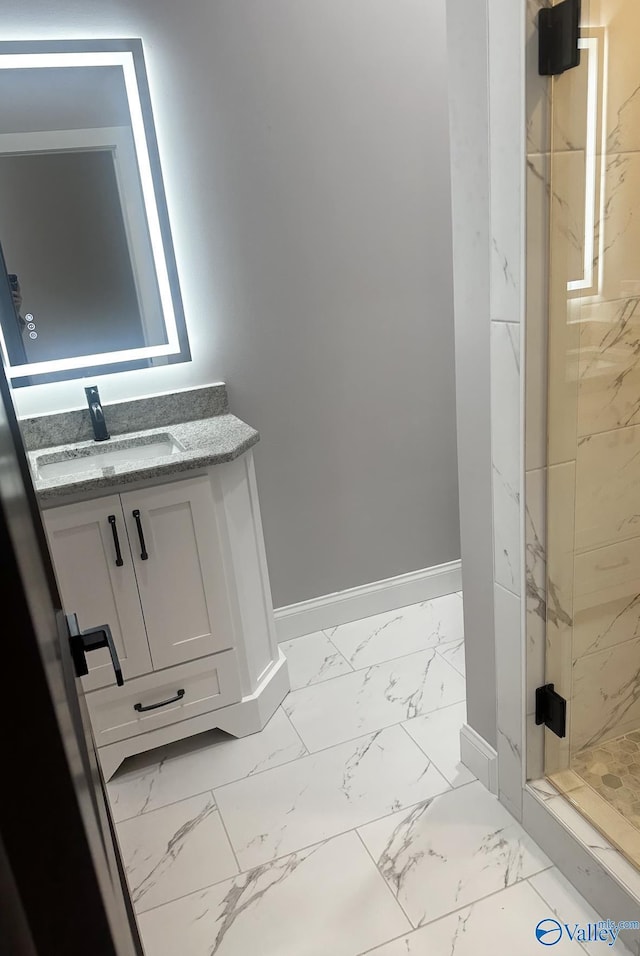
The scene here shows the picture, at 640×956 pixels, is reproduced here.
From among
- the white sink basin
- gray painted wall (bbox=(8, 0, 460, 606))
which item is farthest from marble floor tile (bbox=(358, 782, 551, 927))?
the white sink basin

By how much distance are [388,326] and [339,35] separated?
0.95 meters

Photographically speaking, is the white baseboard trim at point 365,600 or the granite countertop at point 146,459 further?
the white baseboard trim at point 365,600

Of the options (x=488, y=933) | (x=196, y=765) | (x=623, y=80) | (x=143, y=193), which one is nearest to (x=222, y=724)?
(x=196, y=765)

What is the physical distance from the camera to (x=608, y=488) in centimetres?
165

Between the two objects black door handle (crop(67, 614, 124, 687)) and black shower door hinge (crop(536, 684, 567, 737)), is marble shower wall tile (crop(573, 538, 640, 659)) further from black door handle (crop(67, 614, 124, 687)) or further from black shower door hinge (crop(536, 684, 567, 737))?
black door handle (crop(67, 614, 124, 687))

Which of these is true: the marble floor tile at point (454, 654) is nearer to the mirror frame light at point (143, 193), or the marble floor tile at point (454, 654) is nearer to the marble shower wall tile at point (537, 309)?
the marble shower wall tile at point (537, 309)

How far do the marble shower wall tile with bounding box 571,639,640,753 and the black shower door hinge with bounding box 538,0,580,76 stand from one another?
51.3 inches

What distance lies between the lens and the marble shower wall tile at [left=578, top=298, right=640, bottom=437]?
4.96 feet

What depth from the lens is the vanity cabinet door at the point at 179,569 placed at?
191cm

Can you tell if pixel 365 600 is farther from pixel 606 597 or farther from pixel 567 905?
pixel 567 905

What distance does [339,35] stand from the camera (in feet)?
7.30

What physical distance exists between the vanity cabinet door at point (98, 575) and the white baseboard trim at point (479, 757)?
956mm

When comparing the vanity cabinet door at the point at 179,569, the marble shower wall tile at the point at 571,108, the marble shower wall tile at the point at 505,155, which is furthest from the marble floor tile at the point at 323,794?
the marble shower wall tile at the point at 571,108

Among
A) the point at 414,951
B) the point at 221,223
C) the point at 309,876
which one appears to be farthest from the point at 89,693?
the point at 221,223
